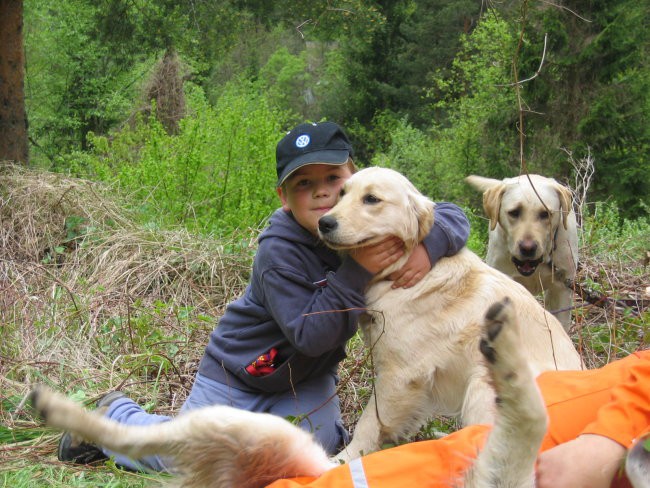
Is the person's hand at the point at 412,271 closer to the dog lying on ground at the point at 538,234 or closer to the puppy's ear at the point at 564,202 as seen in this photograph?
the dog lying on ground at the point at 538,234

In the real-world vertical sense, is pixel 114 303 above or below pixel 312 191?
below

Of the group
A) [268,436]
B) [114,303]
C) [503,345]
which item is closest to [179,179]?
[114,303]

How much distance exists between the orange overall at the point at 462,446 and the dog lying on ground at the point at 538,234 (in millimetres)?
2621

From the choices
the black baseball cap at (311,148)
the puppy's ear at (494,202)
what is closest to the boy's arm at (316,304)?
the black baseball cap at (311,148)

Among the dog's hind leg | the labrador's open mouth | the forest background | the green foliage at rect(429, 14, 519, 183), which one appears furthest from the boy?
the green foliage at rect(429, 14, 519, 183)

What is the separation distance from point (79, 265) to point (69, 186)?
155 centimetres

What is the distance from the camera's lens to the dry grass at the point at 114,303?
3.99 metres

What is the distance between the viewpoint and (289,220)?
3295 millimetres

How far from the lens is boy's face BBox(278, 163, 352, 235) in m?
3.24

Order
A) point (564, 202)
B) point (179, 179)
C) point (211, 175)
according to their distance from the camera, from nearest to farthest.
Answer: point (564, 202), point (179, 179), point (211, 175)

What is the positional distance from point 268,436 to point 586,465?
923 mm

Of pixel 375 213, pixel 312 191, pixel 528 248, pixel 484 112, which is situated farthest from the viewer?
pixel 484 112

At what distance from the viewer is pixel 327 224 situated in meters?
2.96

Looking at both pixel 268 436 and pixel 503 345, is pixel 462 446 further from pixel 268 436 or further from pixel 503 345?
pixel 268 436
